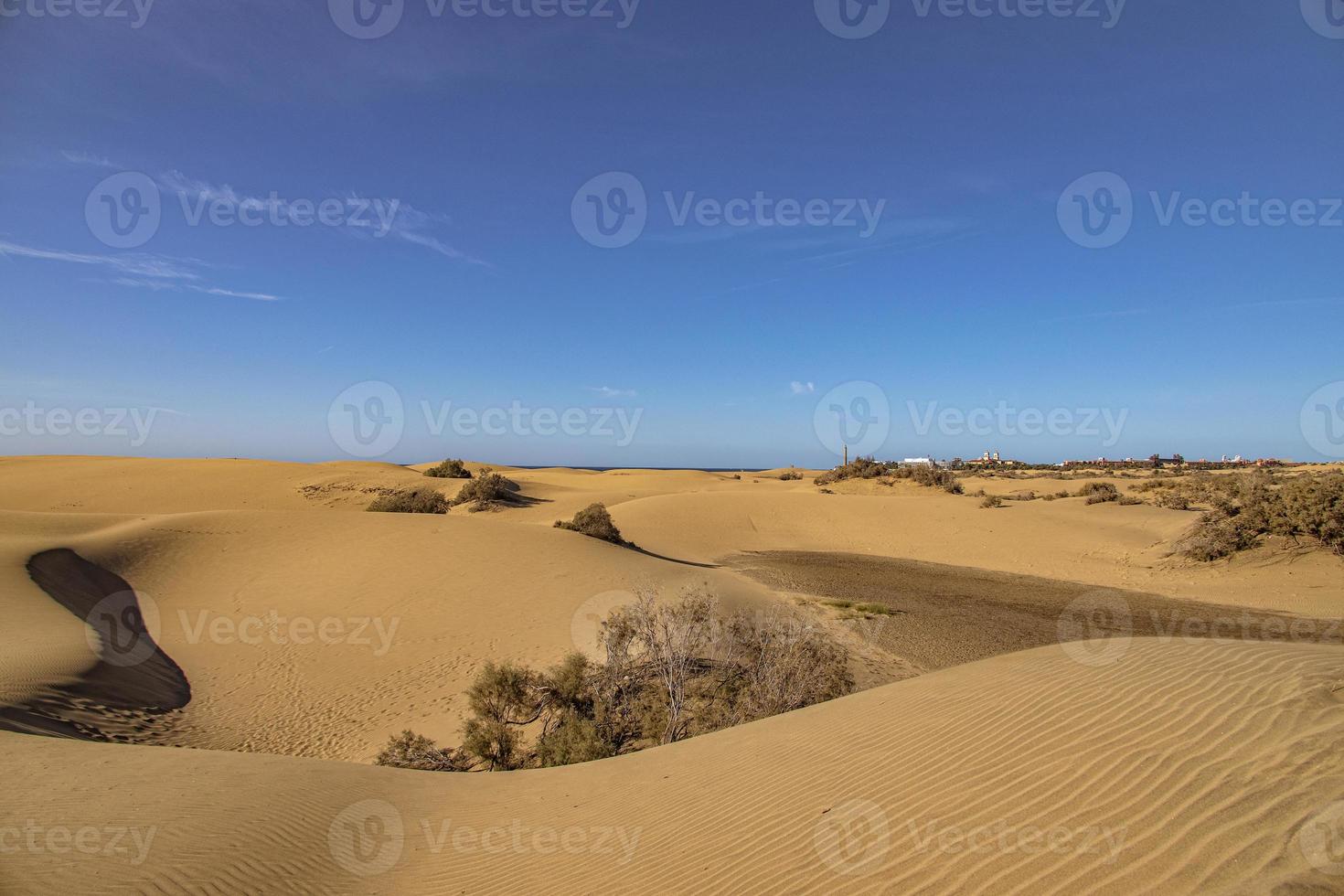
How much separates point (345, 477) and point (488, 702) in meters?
30.8

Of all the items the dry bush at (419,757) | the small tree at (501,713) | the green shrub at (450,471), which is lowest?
the dry bush at (419,757)

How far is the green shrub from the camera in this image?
38.0 metres

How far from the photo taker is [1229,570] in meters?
16.5

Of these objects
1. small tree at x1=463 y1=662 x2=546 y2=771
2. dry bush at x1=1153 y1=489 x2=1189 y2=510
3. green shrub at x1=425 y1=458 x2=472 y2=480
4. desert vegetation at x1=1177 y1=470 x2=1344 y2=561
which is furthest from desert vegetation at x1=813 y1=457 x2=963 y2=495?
small tree at x1=463 y1=662 x2=546 y2=771

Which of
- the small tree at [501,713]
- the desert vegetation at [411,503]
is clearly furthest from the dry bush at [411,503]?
the small tree at [501,713]

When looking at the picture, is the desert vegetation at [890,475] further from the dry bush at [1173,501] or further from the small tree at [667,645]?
the small tree at [667,645]

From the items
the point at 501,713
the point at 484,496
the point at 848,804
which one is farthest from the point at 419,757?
the point at 484,496

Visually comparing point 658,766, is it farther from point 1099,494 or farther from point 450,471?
point 450,471

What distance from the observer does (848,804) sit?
404cm

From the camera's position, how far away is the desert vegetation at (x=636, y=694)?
746 cm

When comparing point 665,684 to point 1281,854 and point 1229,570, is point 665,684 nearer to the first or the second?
point 1281,854

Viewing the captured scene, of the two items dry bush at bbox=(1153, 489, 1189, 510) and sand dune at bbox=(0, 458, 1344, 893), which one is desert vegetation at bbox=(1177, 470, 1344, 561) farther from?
dry bush at bbox=(1153, 489, 1189, 510)

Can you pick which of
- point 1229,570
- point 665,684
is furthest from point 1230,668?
point 1229,570

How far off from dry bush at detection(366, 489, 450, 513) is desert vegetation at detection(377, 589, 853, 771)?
18880 mm
